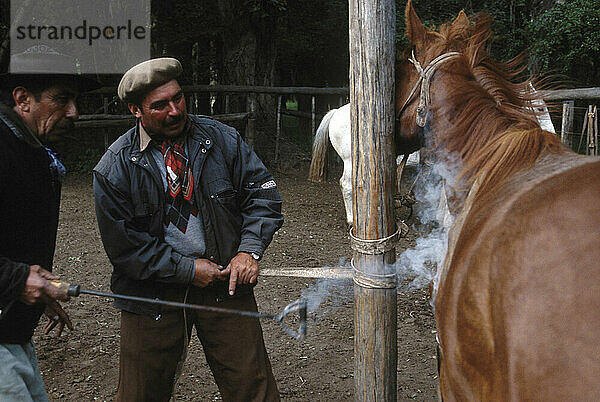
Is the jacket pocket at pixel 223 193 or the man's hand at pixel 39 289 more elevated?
A: the jacket pocket at pixel 223 193

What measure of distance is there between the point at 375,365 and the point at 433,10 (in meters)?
12.4

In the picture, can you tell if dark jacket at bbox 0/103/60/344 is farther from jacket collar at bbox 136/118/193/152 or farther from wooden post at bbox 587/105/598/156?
wooden post at bbox 587/105/598/156

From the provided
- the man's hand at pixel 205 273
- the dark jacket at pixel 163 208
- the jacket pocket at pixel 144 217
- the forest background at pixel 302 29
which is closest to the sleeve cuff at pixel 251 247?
the dark jacket at pixel 163 208

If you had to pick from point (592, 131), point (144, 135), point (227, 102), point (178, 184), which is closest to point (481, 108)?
point (178, 184)

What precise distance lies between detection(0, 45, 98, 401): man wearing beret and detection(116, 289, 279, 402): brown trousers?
411 mm

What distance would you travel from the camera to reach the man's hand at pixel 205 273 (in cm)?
226

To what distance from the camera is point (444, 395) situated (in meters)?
1.86

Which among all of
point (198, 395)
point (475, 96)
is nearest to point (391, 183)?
point (475, 96)

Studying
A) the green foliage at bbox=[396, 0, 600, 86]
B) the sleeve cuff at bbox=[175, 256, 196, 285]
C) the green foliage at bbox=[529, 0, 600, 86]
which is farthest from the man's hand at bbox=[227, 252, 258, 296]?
the green foliage at bbox=[529, 0, 600, 86]

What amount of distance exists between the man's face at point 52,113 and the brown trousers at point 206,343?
33.3 inches

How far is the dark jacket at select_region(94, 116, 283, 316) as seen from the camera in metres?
2.24

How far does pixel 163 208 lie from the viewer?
2344 millimetres

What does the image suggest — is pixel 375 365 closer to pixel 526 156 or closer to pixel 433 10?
pixel 526 156

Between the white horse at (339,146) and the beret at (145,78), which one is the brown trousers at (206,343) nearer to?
the beret at (145,78)
